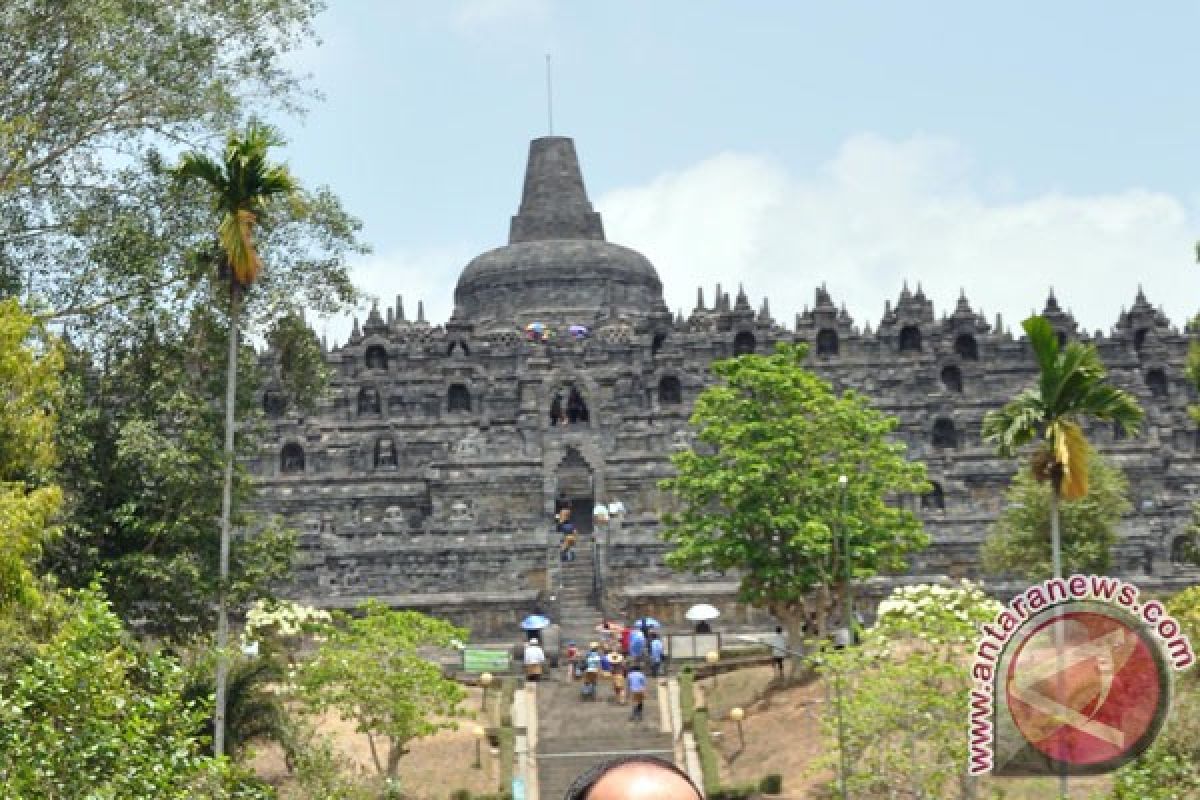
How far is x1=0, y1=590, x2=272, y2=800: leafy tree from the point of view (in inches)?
693

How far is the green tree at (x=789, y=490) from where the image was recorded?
133 ft

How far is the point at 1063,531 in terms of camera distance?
46.8 metres

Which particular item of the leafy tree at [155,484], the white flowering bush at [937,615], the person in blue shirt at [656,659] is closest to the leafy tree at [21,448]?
→ the leafy tree at [155,484]

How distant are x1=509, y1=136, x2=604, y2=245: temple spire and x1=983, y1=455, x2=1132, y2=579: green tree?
132 ft

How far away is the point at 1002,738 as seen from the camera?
1955cm

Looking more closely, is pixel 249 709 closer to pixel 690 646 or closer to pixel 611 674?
pixel 611 674

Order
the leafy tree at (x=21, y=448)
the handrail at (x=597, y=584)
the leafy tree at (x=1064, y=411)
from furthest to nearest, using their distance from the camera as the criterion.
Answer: the handrail at (x=597, y=584) < the leafy tree at (x=1064, y=411) < the leafy tree at (x=21, y=448)

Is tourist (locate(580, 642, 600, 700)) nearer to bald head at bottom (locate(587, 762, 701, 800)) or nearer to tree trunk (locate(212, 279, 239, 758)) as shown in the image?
tree trunk (locate(212, 279, 239, 758))

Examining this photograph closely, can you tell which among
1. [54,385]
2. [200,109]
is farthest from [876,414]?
[54,385]

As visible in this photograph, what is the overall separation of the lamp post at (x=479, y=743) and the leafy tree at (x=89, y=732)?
53.8 feet

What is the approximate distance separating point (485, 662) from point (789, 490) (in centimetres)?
832

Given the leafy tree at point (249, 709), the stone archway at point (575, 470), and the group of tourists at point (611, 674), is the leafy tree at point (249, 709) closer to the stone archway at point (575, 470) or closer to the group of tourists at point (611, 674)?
the group of tourists at point (611, 674)

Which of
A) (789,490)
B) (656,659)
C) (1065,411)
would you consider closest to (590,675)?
(656,659)

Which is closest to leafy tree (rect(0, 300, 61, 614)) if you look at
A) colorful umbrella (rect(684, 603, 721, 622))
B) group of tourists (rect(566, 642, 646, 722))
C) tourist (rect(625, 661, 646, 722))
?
tourist (rect(625, 661, 646, 722))
